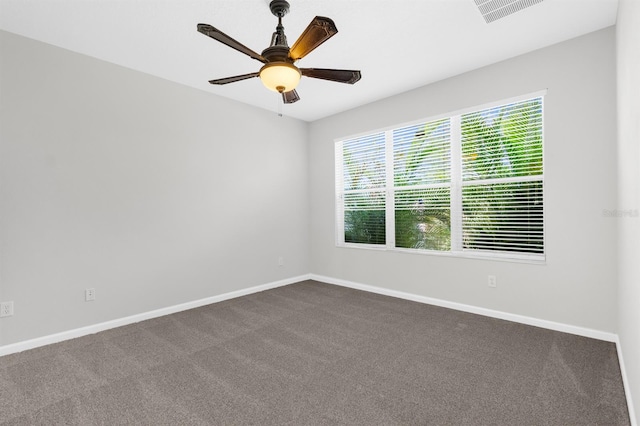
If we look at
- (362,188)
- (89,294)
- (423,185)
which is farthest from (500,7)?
(89,294)

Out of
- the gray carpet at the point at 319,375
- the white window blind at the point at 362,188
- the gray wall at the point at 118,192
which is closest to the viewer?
the gray carpet at the point at 319,375

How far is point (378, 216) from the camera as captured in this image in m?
4.57

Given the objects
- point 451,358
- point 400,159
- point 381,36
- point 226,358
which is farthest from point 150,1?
point 451,358

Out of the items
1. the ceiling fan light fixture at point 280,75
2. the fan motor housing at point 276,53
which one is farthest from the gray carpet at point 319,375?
the fan motor housing at point 276,53

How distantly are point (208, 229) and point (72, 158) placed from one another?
1.60m

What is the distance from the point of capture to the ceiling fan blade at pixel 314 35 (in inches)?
67.9

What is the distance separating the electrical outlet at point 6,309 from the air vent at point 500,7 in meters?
4.55

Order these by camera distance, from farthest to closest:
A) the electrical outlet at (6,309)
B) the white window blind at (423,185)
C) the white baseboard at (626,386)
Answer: the white window blind at (423,185) < the electrical outlet at (6,309) < the white baseboard at (626,386)

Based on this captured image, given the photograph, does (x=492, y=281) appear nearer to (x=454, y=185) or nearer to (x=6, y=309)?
(x=454, y=185)

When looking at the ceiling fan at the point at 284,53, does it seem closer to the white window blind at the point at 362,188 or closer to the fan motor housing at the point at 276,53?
the fan motor housing at the point at 276,53

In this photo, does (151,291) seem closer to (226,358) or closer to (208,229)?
(208,229)

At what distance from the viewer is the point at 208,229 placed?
13.3ft

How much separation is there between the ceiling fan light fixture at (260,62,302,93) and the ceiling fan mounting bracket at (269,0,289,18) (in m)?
0.55

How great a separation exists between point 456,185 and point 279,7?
2679 millimetres
